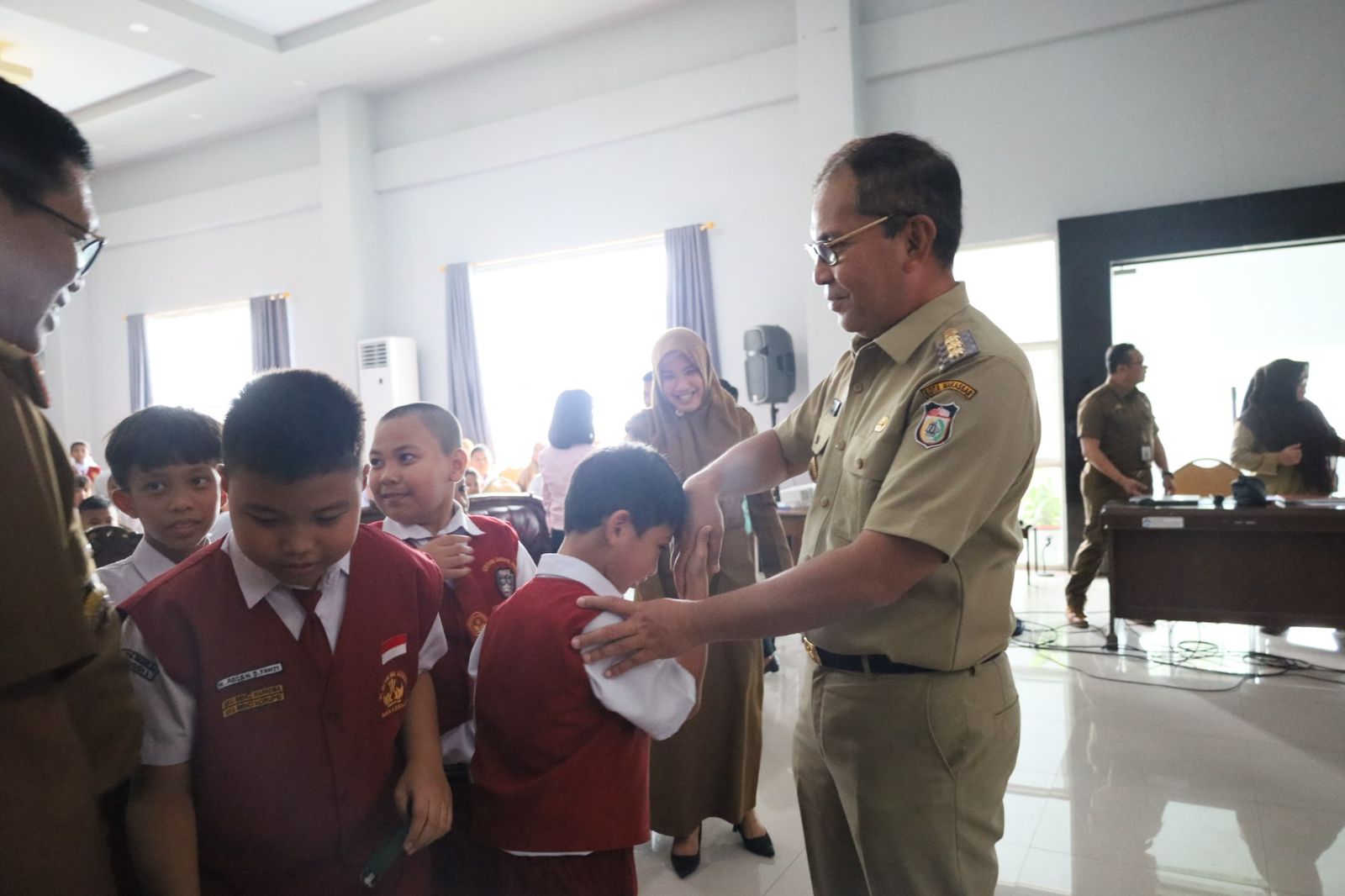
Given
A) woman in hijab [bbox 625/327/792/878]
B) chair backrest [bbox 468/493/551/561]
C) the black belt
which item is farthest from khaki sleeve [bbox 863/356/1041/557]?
chair backrest [bbox 468/493/551/561]

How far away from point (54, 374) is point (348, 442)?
12.7 metres

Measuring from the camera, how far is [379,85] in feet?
27.9

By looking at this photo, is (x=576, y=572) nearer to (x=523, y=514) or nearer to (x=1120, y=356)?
(x=523, y=514)

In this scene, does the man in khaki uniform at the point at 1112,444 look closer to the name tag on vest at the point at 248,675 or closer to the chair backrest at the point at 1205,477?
the chair backrest at the point at 1205,477

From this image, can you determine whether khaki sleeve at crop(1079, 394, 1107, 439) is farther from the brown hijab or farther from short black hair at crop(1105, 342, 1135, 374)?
the brown hijab

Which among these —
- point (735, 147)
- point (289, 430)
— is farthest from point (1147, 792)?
point (735, 147)

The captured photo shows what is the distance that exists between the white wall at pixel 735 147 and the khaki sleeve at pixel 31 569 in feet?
19.9

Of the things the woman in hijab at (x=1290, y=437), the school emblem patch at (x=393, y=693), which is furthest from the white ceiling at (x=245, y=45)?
the school emblem patch at (x=393, y=693)

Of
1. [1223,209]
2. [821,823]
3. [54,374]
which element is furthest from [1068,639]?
→ [54,374]

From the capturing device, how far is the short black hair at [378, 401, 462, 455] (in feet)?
5.86

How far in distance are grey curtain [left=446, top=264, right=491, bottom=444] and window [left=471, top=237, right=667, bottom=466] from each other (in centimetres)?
10

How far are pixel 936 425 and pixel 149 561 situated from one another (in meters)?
1.44

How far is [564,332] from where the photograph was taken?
8.28 meters

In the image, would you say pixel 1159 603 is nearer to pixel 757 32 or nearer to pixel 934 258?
pixel 934 258
